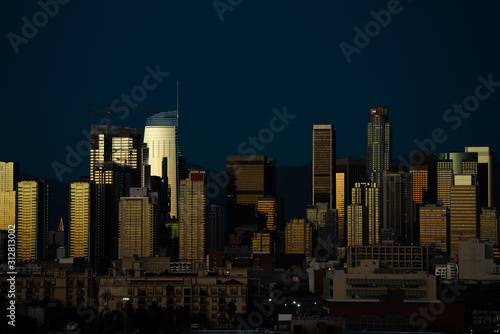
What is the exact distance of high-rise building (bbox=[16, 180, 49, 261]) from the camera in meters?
179

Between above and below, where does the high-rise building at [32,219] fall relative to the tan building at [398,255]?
above

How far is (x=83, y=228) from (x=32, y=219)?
12.8 meters

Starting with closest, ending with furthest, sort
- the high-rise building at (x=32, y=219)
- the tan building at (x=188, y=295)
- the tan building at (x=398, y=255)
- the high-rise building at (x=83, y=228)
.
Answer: the tan building at (x=188, y=295) < the tan building at (x=398, y=255) < the high-rise building at (x=32, y=219) < the high-rise building at (x=83, y=228)

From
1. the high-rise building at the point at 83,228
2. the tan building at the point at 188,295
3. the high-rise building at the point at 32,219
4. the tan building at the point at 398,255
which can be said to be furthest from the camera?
the high-rise building at the point at 83,228

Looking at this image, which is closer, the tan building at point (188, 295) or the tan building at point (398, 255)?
the tan building at point (188, 295)

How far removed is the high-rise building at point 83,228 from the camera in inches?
7408

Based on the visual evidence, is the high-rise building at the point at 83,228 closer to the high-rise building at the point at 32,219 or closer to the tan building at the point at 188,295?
the high-rise building at the point at 32,219

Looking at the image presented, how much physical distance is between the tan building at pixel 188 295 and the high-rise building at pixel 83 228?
335 ft

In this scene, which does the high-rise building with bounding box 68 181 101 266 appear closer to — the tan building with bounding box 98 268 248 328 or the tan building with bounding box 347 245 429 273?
the tan building with bounding box 347 245 429 273

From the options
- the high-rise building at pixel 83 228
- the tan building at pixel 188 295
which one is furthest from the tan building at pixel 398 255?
the tan building at pixel 188 295

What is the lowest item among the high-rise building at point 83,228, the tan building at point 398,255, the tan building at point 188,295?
the tan building at point 188,295

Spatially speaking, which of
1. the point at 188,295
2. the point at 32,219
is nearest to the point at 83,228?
the point at 32,219

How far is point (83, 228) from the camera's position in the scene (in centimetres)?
19362

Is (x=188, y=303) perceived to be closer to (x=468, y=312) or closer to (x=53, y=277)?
(x=53, y=277)
